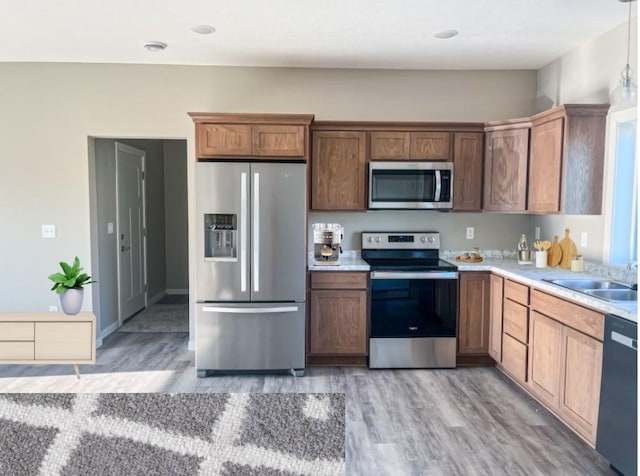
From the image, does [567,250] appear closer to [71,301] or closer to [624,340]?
[624,340]

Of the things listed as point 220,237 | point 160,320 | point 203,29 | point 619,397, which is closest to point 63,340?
point 220,237

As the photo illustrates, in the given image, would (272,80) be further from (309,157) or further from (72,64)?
(72,64)

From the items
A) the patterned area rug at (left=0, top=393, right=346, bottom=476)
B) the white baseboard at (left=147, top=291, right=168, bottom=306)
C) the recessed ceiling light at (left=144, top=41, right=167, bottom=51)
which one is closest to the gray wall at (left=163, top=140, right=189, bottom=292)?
the white baseboard at (left=147, top=291, right=168, bottom=306)

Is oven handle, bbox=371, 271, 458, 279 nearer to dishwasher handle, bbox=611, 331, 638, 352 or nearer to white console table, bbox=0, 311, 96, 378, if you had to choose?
dishwasher handle, bbox=611, 331, 638, 352

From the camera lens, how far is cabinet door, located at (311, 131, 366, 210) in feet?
12.0

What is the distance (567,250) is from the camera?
3.32m

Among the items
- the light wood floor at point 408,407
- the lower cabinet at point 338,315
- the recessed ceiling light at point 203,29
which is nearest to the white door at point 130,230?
the light wood floor at point 408,407

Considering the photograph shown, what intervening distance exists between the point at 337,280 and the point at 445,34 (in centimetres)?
196

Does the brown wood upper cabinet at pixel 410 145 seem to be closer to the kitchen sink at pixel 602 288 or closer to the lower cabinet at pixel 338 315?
the lower cabinet at pixel 338 315

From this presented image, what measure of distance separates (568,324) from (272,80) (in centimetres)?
297

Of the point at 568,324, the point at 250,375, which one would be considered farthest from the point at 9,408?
the point at 250,375

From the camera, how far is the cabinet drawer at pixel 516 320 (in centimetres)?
300

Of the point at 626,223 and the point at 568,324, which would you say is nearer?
the point at 568,324

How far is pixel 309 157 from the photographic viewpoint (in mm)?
A: 3535
